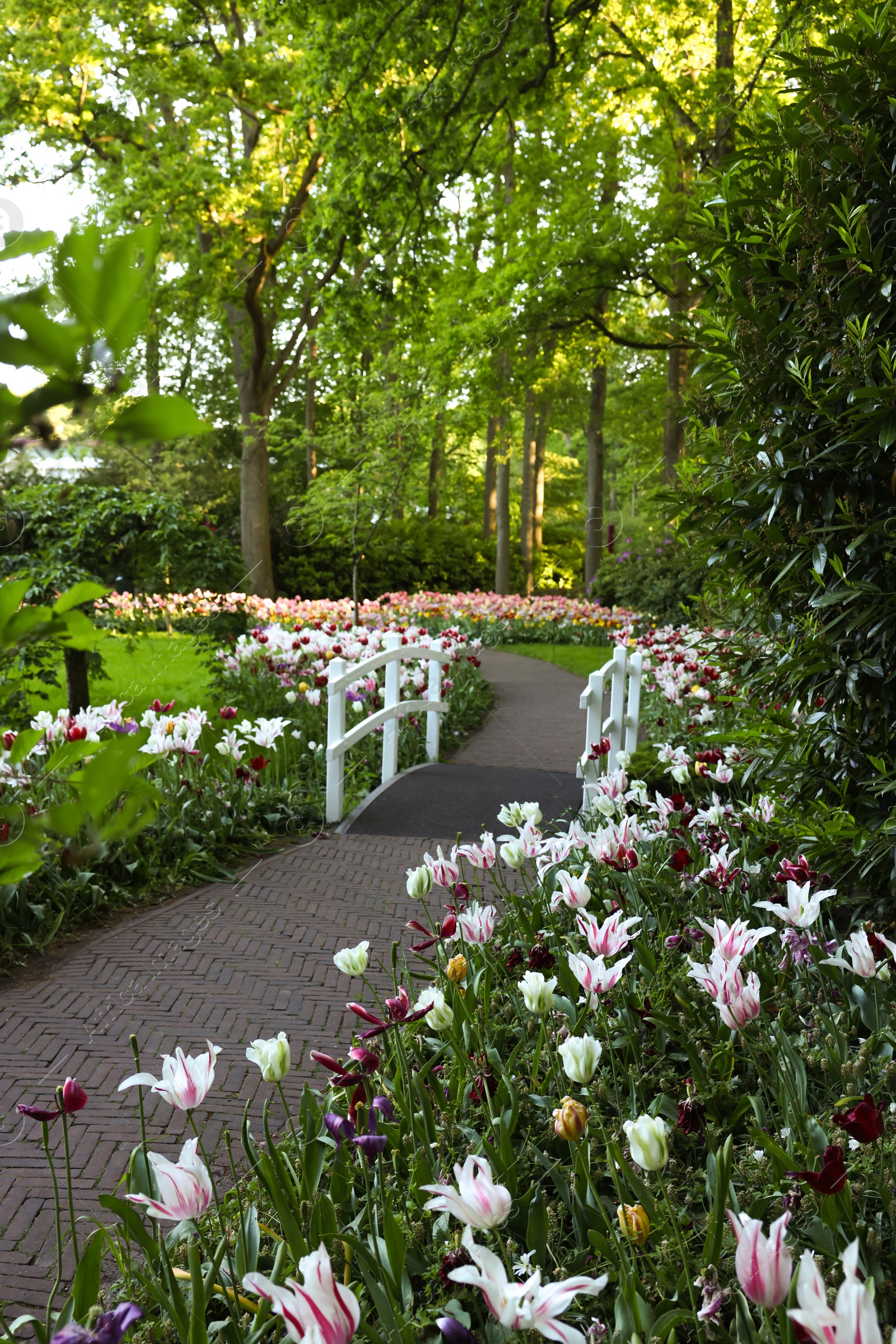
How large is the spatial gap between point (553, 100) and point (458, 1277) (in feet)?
32.3

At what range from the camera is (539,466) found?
88.0 ft

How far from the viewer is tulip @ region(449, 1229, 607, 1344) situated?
116 cm

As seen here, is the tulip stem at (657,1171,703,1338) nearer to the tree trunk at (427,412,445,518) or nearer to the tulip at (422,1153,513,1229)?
the tulip at (422,1153,513,1229)

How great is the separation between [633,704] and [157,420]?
23.9ft

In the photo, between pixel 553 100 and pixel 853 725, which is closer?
pixel 853 725

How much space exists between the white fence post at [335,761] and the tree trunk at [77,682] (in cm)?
146

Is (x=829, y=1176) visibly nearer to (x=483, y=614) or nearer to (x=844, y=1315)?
(x=844, y=1315)

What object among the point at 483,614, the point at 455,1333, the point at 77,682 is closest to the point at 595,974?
A: the point at 455,1333

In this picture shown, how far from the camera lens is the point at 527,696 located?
445 inches

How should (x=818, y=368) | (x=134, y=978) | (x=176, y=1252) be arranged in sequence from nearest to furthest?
(x=176, y=1252), (x=818, y=368), (x=134, y=978)

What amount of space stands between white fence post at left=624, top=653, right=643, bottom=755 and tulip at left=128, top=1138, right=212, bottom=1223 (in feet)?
19.2

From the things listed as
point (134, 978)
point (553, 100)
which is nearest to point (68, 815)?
point (134, 978)

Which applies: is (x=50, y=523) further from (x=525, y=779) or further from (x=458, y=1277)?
(x=458, y=1277)

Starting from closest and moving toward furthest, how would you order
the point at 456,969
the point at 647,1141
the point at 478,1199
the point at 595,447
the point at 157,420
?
the point at 157,420, the point at 478,1199, the point at 647,1141, the point at 456,969, the point at 595,447
